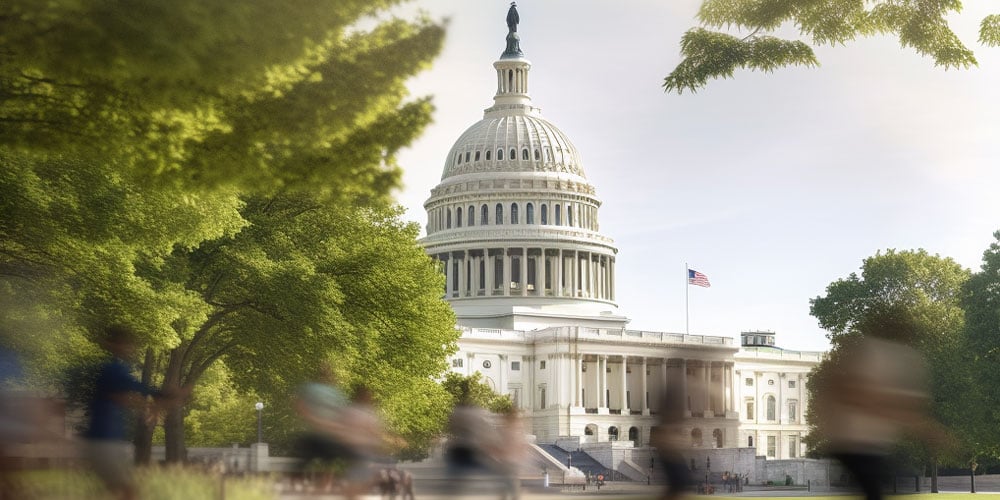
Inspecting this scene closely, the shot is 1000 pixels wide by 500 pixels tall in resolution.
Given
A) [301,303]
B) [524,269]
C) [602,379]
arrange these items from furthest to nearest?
[524,269] → [602,379] → [301,303]

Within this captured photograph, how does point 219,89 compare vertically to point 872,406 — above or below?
above

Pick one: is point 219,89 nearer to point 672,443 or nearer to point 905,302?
point 672,443

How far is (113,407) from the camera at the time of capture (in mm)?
16125

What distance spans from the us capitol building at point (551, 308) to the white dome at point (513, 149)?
0.60 ft

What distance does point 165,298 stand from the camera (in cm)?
3781

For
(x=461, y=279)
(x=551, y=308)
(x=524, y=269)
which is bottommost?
(x=551, y=308)

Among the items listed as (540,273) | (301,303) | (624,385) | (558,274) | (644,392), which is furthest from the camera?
(558,274)

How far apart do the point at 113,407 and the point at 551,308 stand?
515ft

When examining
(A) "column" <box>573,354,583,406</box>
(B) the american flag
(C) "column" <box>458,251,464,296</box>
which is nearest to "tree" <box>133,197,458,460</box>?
(B) the american flag

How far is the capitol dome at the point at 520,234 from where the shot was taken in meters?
174

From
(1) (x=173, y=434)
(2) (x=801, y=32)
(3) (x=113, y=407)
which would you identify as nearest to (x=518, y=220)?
(1) (x=173, y=434)

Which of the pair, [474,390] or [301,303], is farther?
[474,390]

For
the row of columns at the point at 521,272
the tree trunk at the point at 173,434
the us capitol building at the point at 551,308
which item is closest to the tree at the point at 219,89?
the tree trunk at the point at 173,434

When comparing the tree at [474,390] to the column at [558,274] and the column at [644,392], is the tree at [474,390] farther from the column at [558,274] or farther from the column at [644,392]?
the column at [558,274]
